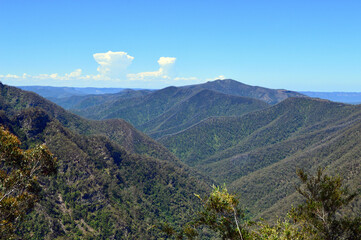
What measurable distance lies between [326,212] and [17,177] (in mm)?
34975

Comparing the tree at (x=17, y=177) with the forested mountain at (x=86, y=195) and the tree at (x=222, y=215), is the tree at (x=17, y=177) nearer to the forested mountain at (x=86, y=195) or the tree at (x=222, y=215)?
the tree at (x=222, y=215)

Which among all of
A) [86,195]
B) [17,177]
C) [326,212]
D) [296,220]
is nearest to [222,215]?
[296,220]

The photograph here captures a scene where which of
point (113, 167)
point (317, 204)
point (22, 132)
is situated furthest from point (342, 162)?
point (22, 132)

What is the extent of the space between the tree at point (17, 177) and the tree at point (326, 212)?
30.0 meters

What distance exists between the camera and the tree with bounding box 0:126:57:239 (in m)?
22.8

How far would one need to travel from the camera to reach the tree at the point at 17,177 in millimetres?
22844

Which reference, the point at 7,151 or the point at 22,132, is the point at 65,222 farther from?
the point at 7,151

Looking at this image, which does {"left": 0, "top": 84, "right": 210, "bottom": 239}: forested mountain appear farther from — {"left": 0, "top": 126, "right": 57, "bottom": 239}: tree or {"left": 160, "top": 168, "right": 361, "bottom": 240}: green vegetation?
{"left": 0, "top": 126, "right": 57, "bottom": 239}: tree

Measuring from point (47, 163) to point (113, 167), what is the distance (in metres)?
166

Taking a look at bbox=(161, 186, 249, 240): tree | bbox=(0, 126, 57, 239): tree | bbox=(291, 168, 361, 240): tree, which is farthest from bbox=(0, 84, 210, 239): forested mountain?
bbox=(161, 186, 249, 240): tree

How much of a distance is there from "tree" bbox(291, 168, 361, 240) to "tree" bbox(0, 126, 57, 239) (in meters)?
30.0

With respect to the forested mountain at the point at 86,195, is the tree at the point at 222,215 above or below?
Answer: above

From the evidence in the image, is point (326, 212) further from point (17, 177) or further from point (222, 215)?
point (17, 177)

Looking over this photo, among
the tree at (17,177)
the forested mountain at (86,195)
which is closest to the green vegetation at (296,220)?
the tree at (17,177)
